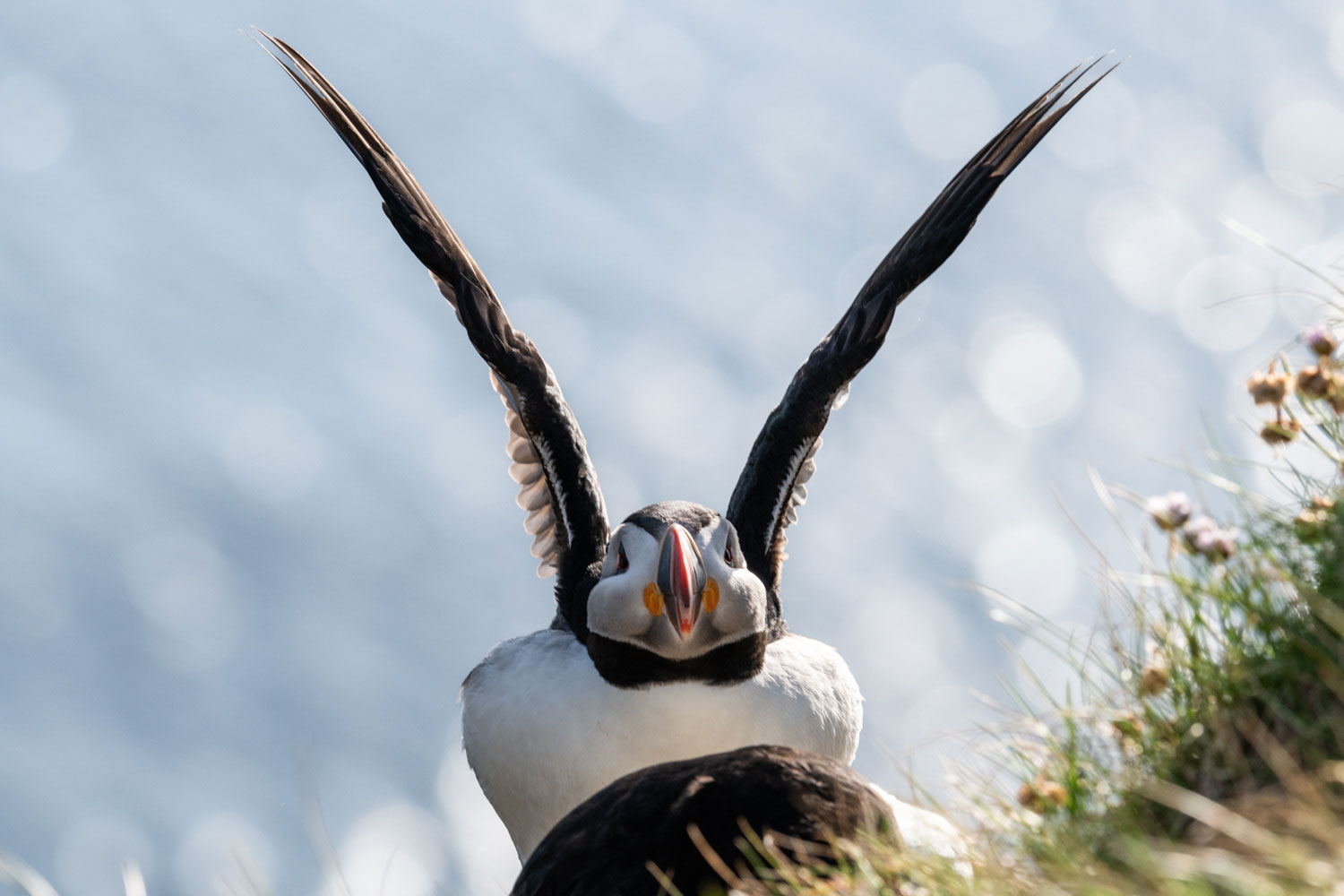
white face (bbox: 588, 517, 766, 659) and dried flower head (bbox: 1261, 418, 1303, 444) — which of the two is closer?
dried flower head (bbox: 1261, 418, 1303, 444)

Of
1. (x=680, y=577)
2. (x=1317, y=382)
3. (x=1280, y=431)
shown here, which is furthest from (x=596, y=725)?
(x=1317, y=382)

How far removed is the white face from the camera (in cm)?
626

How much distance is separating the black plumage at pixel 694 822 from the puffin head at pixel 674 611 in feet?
9.20

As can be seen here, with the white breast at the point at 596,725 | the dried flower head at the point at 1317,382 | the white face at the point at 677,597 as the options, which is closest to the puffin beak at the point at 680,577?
the white face at the point at 677,597

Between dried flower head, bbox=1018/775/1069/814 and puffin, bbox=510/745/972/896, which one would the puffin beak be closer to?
puffin, bbox=510/745/972/896

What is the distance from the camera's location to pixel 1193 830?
2.85 metres

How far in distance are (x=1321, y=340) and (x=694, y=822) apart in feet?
6.98

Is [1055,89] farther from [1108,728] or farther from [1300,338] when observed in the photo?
[1108,728]

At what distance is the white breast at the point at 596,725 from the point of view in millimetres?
6504

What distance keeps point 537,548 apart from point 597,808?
17.1ft

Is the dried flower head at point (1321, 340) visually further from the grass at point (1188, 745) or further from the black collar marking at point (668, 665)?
the black collar marking at point (668, 665)

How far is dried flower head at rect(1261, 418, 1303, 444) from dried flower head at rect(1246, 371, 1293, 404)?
68 mm

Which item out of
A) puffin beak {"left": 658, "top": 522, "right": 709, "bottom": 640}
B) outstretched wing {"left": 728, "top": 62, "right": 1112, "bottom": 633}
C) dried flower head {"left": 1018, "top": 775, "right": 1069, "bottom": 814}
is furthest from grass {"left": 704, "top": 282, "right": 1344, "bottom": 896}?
outstretched wing {"left": 728, "top": 62, "right": 1112, "bottom": 633}

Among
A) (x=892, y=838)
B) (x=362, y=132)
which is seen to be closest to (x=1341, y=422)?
(x=892, y=838)
